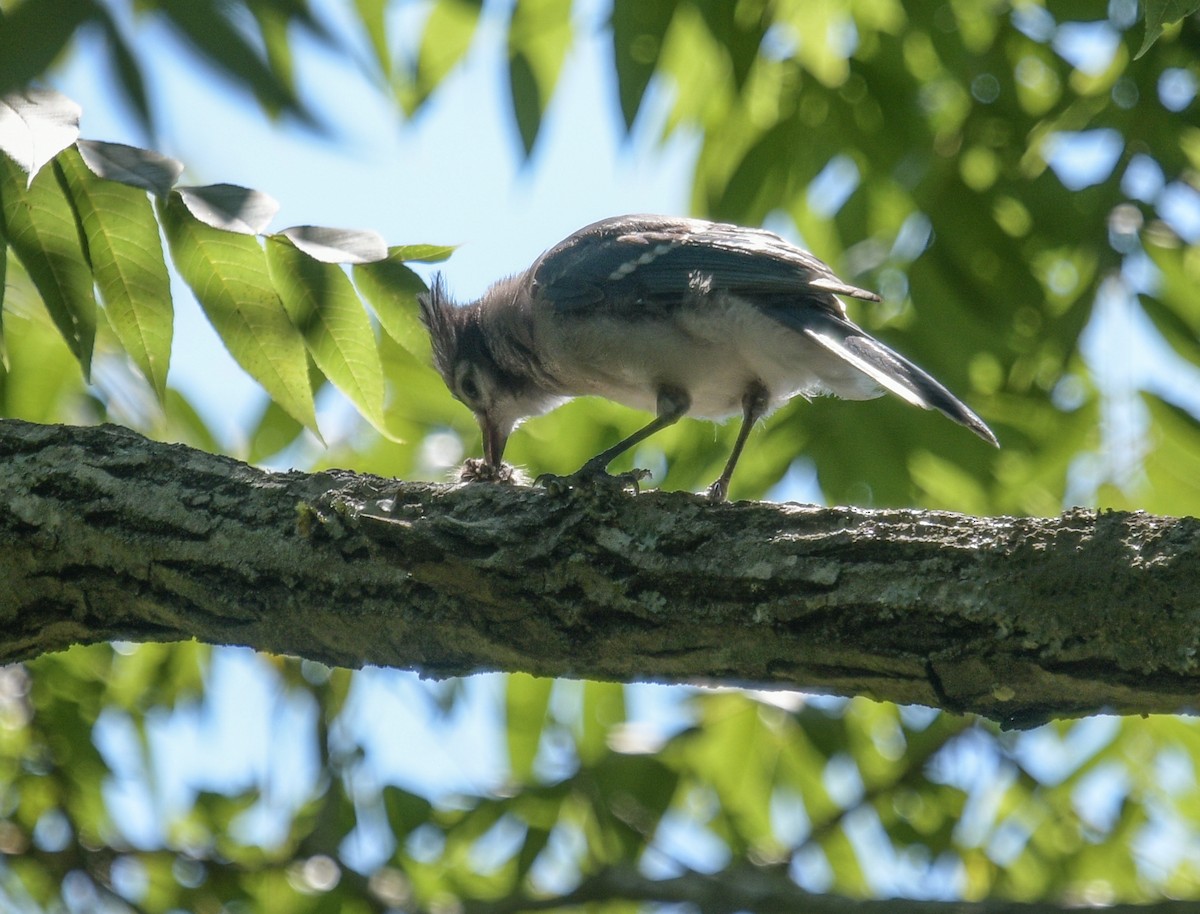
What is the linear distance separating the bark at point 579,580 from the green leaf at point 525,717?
1.91 m

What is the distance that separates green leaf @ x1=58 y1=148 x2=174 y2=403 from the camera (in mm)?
3141

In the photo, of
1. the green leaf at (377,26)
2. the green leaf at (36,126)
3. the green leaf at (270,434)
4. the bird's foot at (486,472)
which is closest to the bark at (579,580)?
the green leaf at (36,126)

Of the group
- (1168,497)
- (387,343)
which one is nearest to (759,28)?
(387,343)

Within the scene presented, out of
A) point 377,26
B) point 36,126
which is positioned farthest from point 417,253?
point 377,26

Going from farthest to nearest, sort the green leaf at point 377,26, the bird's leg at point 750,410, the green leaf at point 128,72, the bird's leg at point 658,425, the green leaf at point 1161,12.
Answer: the green leaf at point 377,26 < the bird's leg at point 750,410 < the bird's leg at point 658,425 < the green leaf at point 128,72 < the green leaf at point 1161,12

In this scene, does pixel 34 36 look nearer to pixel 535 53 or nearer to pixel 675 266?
pixel 675 266

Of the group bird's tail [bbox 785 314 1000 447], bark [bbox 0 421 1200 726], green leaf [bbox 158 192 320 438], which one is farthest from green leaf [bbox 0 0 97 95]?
bird's tail [bbox 785 314 1000 447]

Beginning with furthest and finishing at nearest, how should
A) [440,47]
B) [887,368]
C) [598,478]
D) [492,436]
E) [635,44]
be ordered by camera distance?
[492,436] < [440,47] < [635,44] < [887,368] < [598,478]

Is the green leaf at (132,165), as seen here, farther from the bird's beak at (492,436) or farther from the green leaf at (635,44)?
the bird's beak at (492,436)

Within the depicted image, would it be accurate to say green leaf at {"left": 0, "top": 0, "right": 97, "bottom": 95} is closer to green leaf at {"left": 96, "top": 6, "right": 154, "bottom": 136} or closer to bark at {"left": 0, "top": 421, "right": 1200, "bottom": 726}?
green leaf at {"left": 96, "top": 6, "right": 154, "bottom": 136}

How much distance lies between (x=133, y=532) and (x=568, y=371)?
2.23 m

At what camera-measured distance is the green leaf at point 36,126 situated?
243cm

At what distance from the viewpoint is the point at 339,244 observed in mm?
3150

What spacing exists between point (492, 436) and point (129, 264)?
2.29 meters
